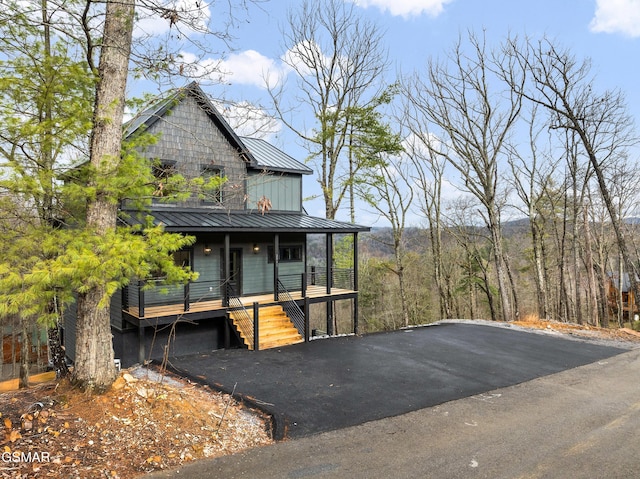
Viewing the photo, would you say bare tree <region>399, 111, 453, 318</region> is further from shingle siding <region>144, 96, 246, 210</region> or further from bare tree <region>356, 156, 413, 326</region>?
shingle siding <region>144, 96, 246, 210</region>

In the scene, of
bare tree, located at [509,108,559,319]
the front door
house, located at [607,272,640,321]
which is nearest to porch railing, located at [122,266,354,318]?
the front door

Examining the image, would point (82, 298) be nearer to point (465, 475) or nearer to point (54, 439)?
point (54, 439)

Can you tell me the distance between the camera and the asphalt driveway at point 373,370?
6.33 m

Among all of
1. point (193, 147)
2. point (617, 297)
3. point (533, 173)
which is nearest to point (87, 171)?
point (193, 147)

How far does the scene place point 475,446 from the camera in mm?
5070

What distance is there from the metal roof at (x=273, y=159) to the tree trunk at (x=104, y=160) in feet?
Result: 24.4

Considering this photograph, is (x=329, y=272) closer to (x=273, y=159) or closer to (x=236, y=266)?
(x=236, y=266)

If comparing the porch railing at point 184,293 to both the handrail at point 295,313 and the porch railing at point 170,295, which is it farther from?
the handrail at point 295,313

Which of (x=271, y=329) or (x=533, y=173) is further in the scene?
(x=533, y=173)

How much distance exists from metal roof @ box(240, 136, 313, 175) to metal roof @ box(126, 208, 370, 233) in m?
1.70

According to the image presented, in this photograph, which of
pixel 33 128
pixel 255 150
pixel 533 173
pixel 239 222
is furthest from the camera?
pixel 533 173

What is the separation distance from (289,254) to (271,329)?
392cm

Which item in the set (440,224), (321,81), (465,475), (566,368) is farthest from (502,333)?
(321,81)

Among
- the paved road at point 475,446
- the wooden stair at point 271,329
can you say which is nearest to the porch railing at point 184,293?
the wooden stair at point 271,329
